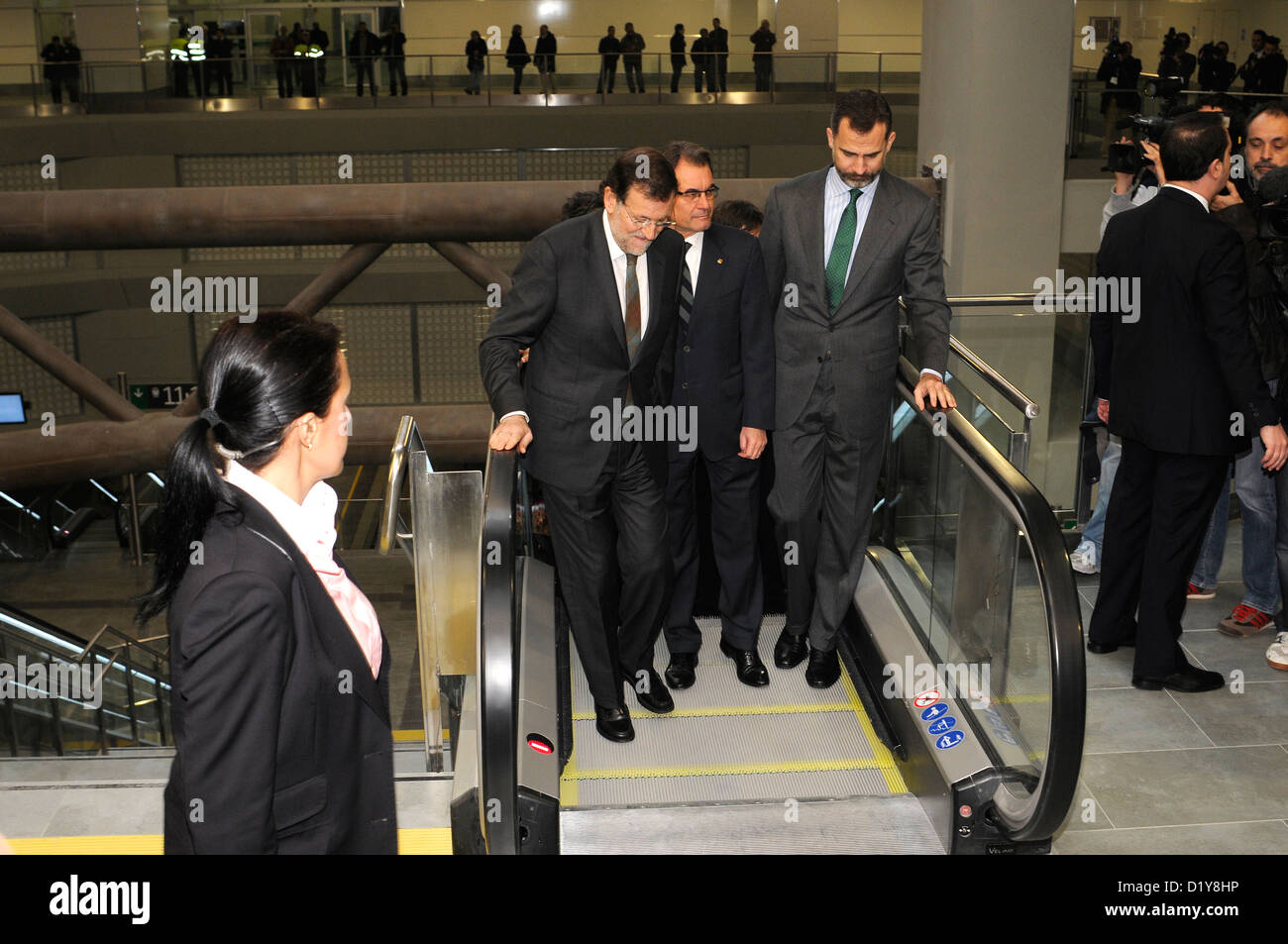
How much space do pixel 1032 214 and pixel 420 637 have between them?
5.02 meters

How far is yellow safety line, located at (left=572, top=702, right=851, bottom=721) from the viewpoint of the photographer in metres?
3.91

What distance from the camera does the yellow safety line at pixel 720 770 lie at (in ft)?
11.9

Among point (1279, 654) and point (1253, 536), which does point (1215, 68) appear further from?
point (1279, 654)

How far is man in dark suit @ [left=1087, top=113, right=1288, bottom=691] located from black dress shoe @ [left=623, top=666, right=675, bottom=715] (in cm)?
167

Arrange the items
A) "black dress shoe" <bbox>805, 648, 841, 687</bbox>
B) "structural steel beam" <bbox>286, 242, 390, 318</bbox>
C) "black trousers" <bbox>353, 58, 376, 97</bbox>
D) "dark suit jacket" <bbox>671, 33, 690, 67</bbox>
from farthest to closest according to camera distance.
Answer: "dark suit jacket" <bbox>671, 33, 690, 67</bbox>, "black trousers" <bbox>353, 58, 376, 97</bbox>, "structural steel beam" <bbox>286, 242, 390, 318</bbox>, "black dress shoe" <bbox>805, 648, 841, 687</bbox>

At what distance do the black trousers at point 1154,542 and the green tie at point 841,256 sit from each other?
1.23 m

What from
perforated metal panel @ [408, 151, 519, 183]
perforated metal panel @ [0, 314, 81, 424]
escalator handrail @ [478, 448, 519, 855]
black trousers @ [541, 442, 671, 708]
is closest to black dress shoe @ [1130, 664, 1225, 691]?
black trousers @ [541, 442, 671, 708]

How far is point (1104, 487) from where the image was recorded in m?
4.99

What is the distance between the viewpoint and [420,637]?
3.76 metres

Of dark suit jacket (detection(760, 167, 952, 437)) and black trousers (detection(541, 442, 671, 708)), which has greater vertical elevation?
dark suit jacket (detection(760, 167, 952, 437))

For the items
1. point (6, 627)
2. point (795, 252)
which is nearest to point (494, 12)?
point (6, 627)

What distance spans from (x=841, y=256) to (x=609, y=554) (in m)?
1.14

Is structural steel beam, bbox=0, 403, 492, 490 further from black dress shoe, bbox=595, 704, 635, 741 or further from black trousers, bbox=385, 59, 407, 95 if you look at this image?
black trousers, bbox=385, 59, 407, 95

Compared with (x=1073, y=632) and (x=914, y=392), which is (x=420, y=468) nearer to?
(x=914, y=392)
